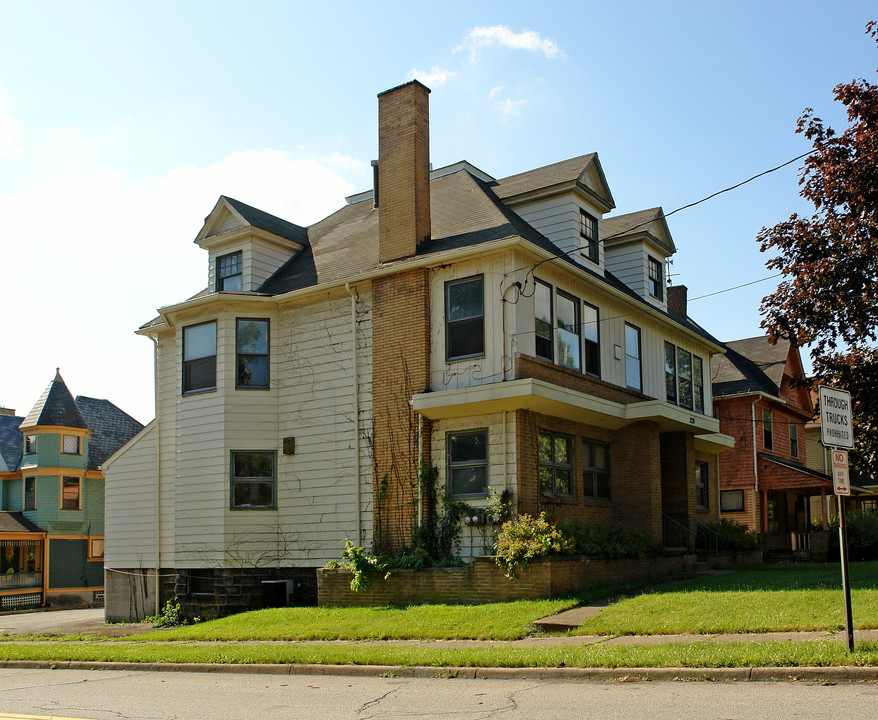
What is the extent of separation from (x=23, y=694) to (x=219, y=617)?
30.2ft

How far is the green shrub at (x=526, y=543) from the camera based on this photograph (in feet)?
51.6

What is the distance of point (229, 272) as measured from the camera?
2305 centimetres

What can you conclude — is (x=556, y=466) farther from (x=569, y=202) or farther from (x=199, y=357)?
(x=199, y=357)

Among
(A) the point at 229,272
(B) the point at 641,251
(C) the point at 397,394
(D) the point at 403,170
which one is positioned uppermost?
(D) the point at 403,170

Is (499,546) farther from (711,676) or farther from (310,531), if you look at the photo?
(711,676)

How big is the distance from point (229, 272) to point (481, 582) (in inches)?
443

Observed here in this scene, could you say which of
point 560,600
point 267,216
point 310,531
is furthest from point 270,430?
point 560,600

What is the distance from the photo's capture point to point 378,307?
19.6 m

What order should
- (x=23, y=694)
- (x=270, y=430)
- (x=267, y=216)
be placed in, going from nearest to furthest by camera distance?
1. (x=23, y=694)
2. (x=270, y=430)
3. (x=267, y=216)

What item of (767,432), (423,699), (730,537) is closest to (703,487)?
(730,537)

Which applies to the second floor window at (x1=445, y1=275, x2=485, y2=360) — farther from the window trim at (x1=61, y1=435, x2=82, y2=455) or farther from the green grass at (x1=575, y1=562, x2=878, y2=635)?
the window trim at (x1=61, y1=435, x2=82, y2=455)

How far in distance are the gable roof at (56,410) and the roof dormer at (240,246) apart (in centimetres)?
2563

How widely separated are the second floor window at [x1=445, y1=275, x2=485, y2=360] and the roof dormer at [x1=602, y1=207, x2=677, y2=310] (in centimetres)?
717

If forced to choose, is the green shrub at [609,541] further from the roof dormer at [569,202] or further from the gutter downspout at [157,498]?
the gutter downspout at [157,498]
